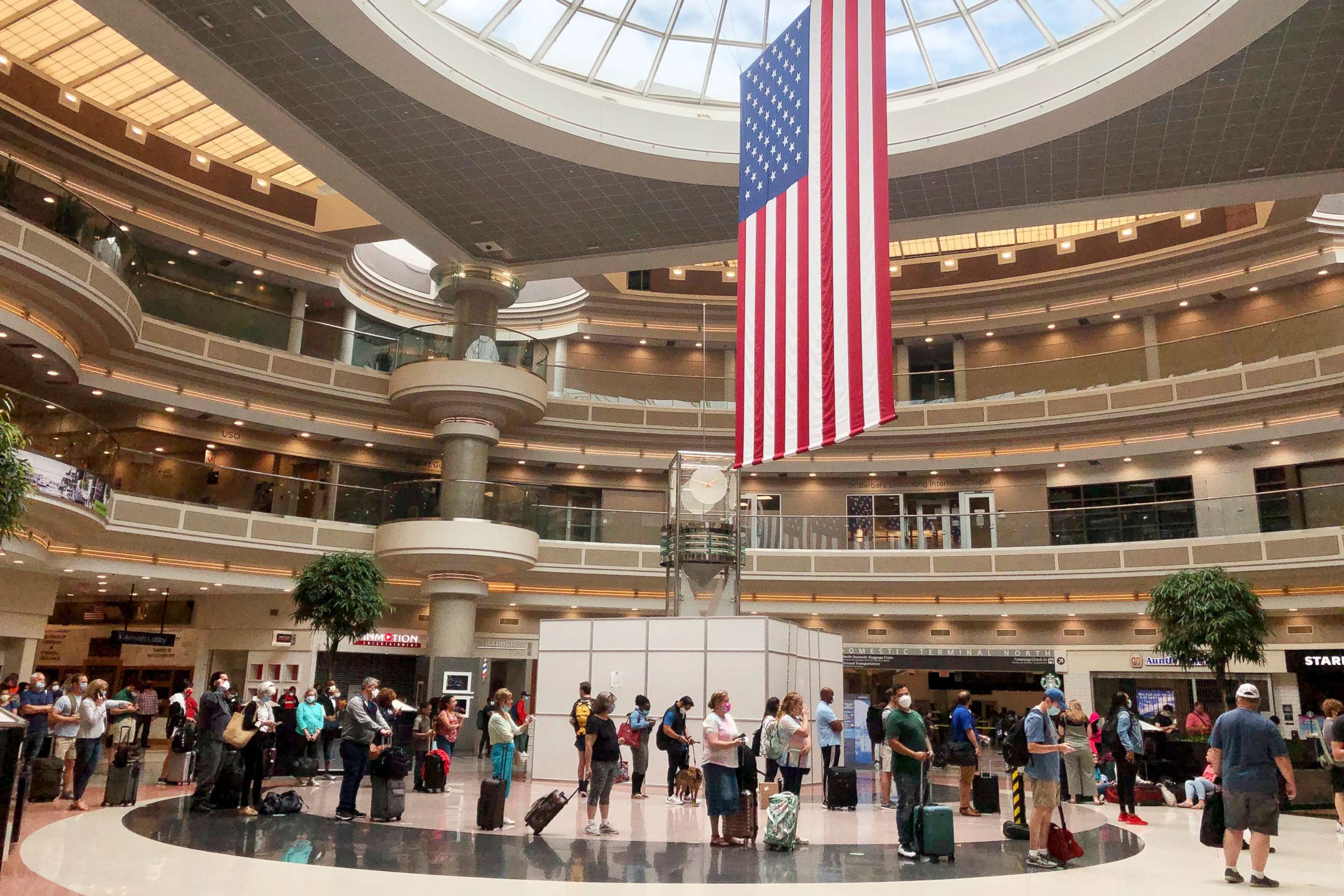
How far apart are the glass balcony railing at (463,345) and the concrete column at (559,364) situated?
233 cm

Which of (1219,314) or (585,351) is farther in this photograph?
(585,351)

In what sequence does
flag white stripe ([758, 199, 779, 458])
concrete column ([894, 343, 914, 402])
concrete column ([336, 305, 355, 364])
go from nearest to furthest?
flag white stripe ([758, 199, 779, 458]) → concrete column ([336, 305, 355, 364]) → concrete column ([894, 343, 914, 402])

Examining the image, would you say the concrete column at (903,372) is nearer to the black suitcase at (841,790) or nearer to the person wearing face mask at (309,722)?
the black suitcase at (841,790)

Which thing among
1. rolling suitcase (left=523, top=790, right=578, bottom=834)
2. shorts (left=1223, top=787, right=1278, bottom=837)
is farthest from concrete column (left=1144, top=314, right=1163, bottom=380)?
rolling suitcase (left=523, top=790, right=578, bottom=834)

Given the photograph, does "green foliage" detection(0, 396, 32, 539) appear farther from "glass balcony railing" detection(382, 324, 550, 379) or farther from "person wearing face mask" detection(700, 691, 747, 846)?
"glass balcony railing" detection(382, 324, 550, 379)

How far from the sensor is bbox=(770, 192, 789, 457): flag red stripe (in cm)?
1277

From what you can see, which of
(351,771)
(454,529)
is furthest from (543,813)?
(454,529)

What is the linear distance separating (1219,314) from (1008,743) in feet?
78.0

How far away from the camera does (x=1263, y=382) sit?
24.8m

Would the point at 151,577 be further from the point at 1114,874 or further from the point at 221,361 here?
the point at 1114,874

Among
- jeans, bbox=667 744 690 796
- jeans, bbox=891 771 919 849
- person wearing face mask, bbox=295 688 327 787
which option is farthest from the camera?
person wearing face mask, bbox=295 688 327 787

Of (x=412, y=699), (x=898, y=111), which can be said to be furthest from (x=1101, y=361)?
(x=412, y=699)

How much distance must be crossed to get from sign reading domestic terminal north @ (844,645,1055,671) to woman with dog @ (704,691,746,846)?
17947 mm

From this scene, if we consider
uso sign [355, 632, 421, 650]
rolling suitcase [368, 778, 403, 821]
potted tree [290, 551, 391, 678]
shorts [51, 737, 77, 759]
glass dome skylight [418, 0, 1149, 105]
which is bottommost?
rolling suitcase [368, 778, 403, 821]
